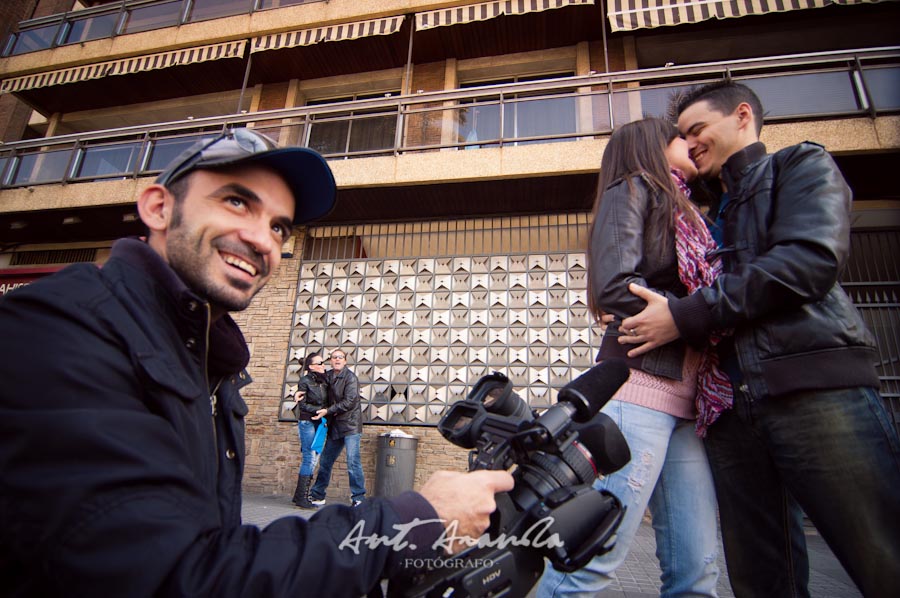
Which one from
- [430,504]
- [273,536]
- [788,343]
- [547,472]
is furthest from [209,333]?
[788,343]

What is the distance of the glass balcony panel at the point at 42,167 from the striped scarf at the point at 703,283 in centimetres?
1225

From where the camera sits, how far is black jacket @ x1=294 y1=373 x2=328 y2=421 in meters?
7.35

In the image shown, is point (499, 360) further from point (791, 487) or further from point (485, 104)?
point (791, 487)

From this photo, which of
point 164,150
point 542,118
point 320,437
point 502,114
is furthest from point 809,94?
point 164,150

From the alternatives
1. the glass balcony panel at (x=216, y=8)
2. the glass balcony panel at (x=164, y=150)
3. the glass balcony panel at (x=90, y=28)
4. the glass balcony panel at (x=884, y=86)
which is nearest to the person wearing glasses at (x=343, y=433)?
the glass balcony panel at (x=164, y=150)

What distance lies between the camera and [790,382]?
1.54 meters

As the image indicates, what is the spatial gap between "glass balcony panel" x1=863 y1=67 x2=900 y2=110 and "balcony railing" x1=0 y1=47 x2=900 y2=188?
0.04ft

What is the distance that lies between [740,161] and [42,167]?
43.1 ft

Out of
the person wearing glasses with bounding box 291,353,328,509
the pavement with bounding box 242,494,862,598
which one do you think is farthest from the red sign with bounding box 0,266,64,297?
the pavement with bounding box 242,494,862,598

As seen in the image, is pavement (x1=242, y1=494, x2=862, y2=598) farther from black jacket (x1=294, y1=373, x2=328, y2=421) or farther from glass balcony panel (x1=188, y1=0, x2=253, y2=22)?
glass balcony panel (x1=188, y1=0, x2=253, y2=22)

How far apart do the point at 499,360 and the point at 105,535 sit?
7.34 m

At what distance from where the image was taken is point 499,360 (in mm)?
7961

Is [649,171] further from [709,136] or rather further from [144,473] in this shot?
[144,473]

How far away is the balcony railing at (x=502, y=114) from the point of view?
7371 millimetres
